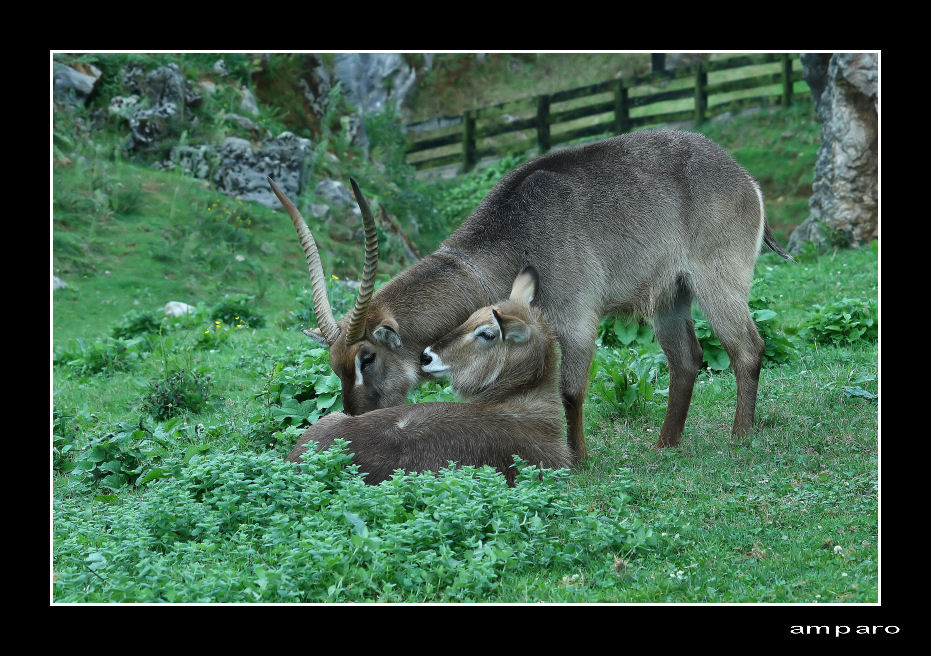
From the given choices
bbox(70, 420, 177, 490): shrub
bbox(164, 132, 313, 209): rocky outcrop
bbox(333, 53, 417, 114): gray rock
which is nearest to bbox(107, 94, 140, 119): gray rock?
bbox(164, 132, 313, 209): rocky outcrop

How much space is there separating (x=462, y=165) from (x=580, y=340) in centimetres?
1751

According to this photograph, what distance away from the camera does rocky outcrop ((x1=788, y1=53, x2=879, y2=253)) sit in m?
14.2

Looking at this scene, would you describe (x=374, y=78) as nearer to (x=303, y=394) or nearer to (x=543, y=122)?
(x=543, y=122)

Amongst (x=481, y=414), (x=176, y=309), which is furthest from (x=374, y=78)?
(x=481, y=414)

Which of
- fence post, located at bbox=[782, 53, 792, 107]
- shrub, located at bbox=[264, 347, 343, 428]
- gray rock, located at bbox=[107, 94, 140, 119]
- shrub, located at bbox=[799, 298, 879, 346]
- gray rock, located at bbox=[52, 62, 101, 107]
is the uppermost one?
fence post, located at bbox=[782, 53, 792, 107]

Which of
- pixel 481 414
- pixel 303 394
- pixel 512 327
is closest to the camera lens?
pixel 481 414

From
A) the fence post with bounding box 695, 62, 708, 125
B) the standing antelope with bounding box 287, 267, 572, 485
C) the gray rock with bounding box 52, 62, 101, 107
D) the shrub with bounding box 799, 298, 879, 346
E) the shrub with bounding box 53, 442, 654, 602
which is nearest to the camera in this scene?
the shrub with bounding box 53, 442, 654, 602

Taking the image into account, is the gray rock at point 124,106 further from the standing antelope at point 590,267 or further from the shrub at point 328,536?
the shrub at point 328,536

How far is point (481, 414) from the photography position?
576cm

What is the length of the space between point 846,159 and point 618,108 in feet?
27.3

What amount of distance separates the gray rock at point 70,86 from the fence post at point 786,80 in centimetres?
1425

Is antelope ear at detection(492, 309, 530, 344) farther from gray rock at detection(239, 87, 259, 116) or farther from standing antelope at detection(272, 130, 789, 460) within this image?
gray rock at detection(239, 87, 259, 116)

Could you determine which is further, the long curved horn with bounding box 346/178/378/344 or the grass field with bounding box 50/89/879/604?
the long curved horn with bounding box 346/178/378/344

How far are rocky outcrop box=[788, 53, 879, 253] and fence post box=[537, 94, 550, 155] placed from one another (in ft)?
28.5
